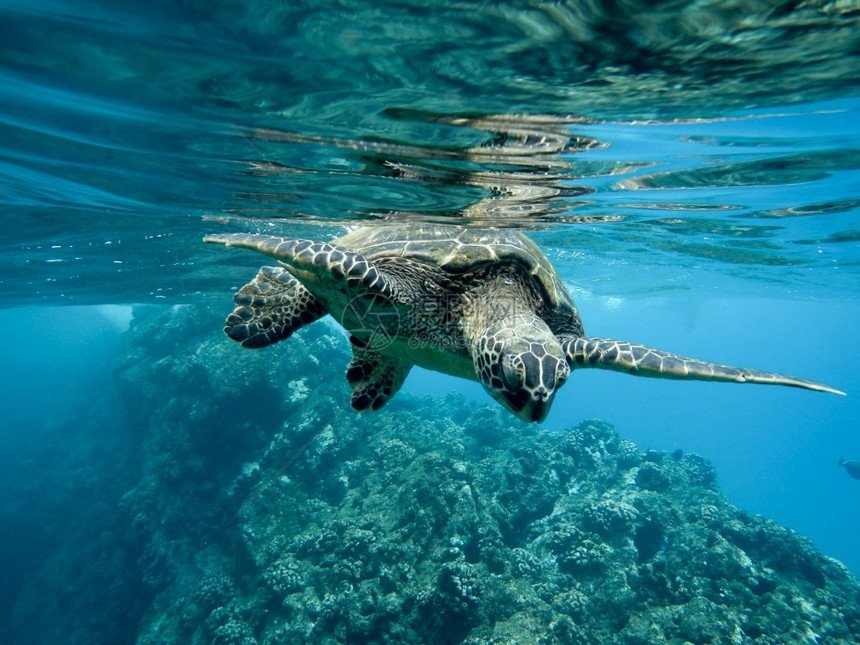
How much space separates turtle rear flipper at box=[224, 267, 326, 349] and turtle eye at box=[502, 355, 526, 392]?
3060 millimetres

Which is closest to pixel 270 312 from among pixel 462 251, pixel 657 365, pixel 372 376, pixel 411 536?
pixel 372 376

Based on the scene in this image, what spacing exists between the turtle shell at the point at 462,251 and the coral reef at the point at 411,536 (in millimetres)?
6884

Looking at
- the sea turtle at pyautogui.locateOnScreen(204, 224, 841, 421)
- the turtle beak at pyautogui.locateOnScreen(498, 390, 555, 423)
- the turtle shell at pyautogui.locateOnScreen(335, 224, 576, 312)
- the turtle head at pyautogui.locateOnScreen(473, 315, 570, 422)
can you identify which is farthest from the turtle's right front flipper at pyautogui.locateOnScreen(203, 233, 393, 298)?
the turtle beak at pyautogui.locateOnScreen(498, 390, 555, 423)

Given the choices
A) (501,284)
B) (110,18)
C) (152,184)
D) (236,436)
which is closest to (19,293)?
(236,436)

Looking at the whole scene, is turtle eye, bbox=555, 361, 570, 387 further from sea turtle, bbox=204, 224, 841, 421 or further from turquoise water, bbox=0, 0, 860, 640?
turquoise water, bbox=0, 0, 860, 640

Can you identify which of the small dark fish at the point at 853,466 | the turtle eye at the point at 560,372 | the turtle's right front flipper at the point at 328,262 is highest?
the turtle's right front flipper at the point at 328,262

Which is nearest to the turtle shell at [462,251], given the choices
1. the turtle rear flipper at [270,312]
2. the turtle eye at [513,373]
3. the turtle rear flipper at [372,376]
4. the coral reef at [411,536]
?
the turtle rear flipper at [270,312]

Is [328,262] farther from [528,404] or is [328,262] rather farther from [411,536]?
[411,536]

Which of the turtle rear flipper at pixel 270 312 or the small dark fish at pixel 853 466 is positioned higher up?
the turtle rear flipper at pixel 270 312

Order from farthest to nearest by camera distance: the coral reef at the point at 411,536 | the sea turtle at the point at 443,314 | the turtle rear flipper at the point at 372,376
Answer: the coral reef at the point at 411,536 < the turtle rear flipper at the point at 372,376 < the sea turtle at the point at 443,314

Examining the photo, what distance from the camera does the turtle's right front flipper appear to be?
439 cm

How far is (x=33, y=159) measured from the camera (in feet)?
24.8

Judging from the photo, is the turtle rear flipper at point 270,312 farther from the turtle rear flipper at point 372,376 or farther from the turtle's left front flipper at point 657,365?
the turtle's left front flipper at point 657,365

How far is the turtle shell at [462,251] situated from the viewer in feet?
17.5
